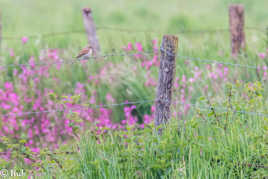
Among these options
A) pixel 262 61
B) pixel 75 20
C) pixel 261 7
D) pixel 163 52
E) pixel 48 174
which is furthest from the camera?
pixel 261 7

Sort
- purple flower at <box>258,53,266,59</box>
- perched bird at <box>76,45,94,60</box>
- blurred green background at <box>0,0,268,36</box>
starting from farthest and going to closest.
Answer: blurred green background at <box>0,0,268,36</box> → purple flower at <box>258,53,266,59</box> → perched bird at <box>76,45,94,60</box>

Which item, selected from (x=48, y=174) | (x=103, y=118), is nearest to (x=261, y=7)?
(x=103, y=118)

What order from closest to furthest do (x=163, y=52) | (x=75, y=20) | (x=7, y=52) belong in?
A: (x=163, y=52), (x=7, y=52), (x=75, y=20)

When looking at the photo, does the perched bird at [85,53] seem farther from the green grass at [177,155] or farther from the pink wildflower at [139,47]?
the green grass at [177,155]

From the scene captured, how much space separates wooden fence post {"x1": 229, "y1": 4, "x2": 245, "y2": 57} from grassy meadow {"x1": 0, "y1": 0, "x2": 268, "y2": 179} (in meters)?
0.15

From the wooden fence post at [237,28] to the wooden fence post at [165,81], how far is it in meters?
3.34

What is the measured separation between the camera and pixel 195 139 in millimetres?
3900

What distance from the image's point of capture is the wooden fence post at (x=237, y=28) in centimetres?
722

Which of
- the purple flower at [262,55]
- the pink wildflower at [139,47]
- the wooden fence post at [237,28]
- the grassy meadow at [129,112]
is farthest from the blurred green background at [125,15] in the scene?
the purple flower at [262,55]

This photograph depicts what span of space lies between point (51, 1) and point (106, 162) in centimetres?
1451

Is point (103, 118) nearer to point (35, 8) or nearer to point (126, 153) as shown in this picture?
point (126, 153)

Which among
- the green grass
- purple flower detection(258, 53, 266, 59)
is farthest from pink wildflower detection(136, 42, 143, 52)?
the green grass

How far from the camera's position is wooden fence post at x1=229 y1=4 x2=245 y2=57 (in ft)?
23.7

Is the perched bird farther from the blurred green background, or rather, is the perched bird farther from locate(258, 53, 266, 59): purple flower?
the blurred green background
